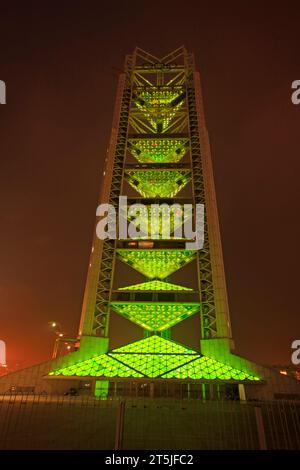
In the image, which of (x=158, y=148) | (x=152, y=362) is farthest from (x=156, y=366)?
(x=158, y=148)

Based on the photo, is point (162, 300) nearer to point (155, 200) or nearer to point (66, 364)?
point (66, 364)

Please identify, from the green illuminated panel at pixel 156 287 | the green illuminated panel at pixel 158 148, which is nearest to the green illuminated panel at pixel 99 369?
the green illuminated panel at pixel 156 287

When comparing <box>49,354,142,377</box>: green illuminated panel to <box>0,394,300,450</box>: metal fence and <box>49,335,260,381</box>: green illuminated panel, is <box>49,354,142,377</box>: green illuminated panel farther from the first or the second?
<box>0,394,300,450</box>: metal fence

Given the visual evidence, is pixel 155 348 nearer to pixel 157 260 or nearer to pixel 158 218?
pixel 157 260

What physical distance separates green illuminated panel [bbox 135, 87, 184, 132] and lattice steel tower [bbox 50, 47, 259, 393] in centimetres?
22

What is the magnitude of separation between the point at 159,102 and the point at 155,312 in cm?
4968

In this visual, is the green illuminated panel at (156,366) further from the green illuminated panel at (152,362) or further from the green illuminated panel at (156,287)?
the green illuminated panel at (156,287)

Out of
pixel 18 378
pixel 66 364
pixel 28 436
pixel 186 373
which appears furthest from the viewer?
pixel 66 364

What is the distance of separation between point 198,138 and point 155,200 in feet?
55.3

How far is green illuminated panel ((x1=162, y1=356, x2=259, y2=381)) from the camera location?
31391 mm

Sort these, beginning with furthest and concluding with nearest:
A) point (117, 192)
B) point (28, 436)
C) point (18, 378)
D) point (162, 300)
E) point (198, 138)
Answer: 1. point (198, 138)
2. point (117, 192)
3. point (162, 300)
4. point (18, 378)
5. point (28, 436)

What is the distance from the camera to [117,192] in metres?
52.6

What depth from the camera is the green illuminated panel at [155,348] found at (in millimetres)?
36688
